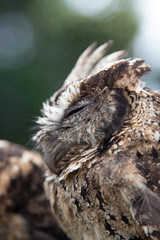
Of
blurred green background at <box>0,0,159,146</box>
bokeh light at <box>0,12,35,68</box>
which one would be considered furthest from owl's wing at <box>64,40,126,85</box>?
bokeh light at <box>0,12,35,68</box>

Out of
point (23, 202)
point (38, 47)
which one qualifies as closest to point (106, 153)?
point (23, 202)

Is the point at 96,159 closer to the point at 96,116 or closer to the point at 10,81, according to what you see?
the point at 96,116

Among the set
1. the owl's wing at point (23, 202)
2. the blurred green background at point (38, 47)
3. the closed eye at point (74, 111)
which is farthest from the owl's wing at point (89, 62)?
the blurred green background at point (38, 47)

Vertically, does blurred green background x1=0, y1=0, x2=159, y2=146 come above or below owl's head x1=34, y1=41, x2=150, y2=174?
above

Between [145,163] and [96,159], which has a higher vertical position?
[96,159]

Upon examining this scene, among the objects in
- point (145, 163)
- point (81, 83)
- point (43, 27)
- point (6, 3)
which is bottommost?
point (145, 163)

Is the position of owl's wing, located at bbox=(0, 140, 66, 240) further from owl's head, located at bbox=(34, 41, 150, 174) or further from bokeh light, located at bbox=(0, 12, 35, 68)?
bokeh light, located at bbox=(0, 12, 35, 68)

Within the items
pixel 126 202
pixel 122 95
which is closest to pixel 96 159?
pixel 126 202
